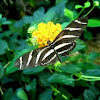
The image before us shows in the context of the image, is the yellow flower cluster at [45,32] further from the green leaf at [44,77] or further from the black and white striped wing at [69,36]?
the green leaf at [44,77]

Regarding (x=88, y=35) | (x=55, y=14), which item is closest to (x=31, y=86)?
(x=55, y=14)

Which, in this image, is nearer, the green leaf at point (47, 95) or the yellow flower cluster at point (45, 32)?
the yellow flower cluster at point (45, 32)

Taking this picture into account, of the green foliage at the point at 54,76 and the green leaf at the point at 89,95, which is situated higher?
the green foliage at the point at 54,76

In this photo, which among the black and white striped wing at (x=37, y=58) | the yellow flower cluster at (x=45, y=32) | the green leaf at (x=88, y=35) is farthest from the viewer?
the green leaf at (x=88, y=35)

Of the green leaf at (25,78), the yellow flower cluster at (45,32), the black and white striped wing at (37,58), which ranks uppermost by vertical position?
the yellow flower cluster at (45,32)

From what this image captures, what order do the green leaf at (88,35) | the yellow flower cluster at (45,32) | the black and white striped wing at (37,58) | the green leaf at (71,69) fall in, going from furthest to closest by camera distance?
the green leaf at (88,35), the green leaf at (71,69), the yellow flower cluster at (45,32), the black and white striped wing at (37,58)

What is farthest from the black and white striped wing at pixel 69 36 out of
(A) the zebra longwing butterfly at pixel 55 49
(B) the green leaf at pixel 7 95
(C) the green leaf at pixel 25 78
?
(B) the green leaf at pixel 7 95
